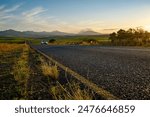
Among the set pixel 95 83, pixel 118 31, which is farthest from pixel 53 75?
pixel 118 31

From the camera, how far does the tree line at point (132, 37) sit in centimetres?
3328

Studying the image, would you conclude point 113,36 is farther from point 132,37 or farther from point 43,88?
point 43,88

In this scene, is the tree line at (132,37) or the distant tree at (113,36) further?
the distant tree at (113,36)

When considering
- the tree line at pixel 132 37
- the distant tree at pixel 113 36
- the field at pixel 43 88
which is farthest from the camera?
the distant tree at pixel 113 36

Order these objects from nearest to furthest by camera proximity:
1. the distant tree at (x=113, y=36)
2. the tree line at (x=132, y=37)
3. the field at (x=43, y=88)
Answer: the field at (x=43, y=88) < the tree line at (x=132, y=37) < the distant tree at (x=113, y=36)

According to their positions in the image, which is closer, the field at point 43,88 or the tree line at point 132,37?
the field at point 43,88

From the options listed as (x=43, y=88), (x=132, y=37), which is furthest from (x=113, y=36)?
(x=43, y=88)

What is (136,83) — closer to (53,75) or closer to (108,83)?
(108,83)

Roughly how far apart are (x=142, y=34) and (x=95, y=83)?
3064 cm

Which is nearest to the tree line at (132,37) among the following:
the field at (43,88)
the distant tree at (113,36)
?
the distant tree at (113,36)

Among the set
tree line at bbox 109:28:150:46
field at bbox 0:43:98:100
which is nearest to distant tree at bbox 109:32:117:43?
tree line at bbox 109:28:150:46

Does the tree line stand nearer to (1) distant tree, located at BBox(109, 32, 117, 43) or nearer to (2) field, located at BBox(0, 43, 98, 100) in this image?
(1) distant tree, located at BBox(109, 32, 117, 43)

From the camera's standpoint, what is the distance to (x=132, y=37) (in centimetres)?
3841

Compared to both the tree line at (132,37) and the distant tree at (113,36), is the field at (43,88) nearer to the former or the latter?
the tree line at (132,37)
